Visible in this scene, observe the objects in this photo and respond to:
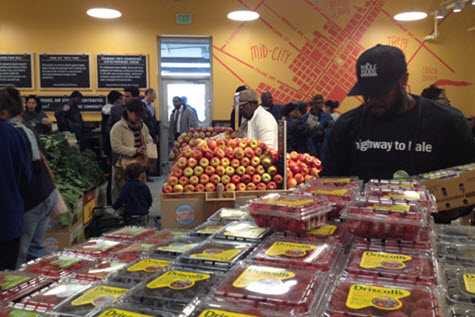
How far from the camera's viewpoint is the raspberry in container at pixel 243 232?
57.7 inches

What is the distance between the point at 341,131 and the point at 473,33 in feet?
32.2

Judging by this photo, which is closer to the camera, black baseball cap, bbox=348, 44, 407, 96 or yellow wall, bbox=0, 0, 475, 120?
black baseball cap, bbox=348, 44, 407, 96

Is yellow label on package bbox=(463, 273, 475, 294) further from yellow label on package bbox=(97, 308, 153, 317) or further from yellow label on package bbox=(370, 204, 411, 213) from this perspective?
yellow label on package bbox=(97, 308, 153, 317)

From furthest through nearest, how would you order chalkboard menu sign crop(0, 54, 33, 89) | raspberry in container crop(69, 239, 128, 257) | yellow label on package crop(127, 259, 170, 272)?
chalkboard menu sign crop(0, 54, 33, 89), raspberry in container crop(69, 239, 128, 257), yellow label on package crop(127, 259, 170, 272)

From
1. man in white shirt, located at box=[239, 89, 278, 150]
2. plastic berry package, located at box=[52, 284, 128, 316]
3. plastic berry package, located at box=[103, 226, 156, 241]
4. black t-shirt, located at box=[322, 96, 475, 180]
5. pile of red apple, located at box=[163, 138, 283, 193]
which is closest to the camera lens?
plastic berry package, located at box=[52, 284, 128, 316]

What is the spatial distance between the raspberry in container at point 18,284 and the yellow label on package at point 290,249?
62 cm

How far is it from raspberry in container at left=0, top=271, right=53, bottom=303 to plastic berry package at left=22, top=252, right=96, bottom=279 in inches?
2.0

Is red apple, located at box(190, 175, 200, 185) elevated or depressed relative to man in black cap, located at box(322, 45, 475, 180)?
depressed

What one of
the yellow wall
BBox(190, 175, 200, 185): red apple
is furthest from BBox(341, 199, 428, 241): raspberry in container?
the yellow wall

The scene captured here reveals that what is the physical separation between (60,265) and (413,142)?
1763mm

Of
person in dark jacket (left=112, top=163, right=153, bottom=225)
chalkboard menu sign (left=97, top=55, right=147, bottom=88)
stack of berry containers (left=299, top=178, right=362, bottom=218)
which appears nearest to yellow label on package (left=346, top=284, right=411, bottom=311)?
stack of berry containers (left=299, top=178, right=362, bottom=218)

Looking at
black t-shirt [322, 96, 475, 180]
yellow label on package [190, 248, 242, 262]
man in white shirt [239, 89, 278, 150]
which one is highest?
man in white shirt [239, 89, 278, 150]

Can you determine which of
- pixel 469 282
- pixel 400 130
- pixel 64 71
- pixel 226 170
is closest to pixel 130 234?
pixel 469 282

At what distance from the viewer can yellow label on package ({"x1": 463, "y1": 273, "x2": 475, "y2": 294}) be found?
106cm
